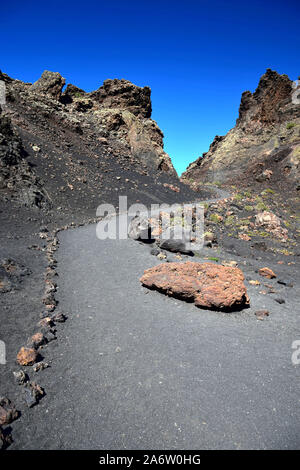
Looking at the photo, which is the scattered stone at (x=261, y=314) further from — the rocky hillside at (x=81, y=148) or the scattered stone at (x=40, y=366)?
the rocky hillside at (x=81, y=148)

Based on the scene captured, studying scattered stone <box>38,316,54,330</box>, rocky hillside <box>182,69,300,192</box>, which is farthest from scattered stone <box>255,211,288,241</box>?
rocky hillside <box>182,69,300,192</box>

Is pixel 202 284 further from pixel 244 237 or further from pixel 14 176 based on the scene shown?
pixel 14 176

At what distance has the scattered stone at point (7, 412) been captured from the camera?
3482 mm

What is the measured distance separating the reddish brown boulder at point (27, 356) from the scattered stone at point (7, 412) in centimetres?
89

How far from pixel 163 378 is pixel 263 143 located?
55.2 meters

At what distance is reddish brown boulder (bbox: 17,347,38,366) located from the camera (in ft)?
15.1

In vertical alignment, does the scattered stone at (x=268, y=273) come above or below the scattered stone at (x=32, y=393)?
above

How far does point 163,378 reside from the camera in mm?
4609

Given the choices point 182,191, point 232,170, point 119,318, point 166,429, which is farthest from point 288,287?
point 232,170

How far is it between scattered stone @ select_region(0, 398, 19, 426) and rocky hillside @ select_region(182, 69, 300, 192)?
3897cm

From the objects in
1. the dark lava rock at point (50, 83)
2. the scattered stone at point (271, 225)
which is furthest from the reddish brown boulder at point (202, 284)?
the dark lava rock at point (50, 83)

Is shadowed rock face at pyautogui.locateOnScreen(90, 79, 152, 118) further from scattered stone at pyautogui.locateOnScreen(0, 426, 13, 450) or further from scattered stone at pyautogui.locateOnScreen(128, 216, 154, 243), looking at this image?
scattered stone at pyautogui.locateOnScreen(0, 426, 13, 450)

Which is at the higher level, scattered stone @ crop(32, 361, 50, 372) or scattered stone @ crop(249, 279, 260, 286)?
scattered stone @ crop(249, 279, 260, 286)
